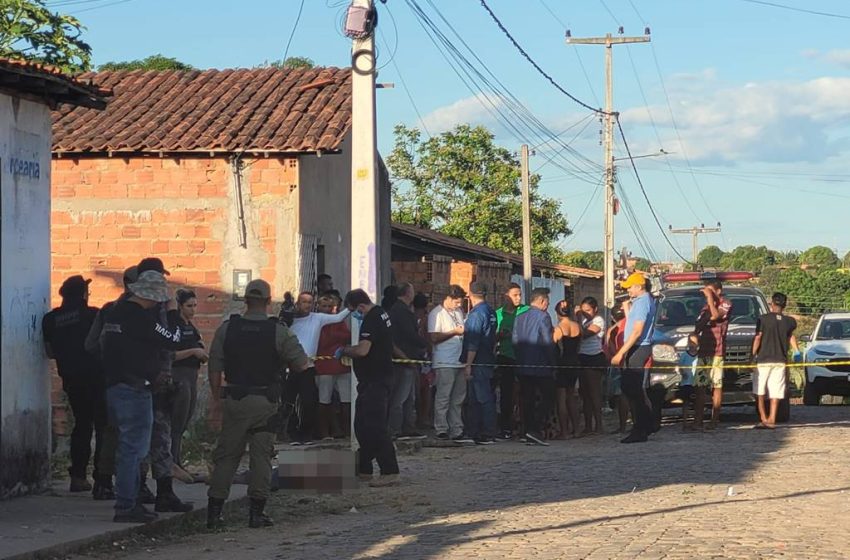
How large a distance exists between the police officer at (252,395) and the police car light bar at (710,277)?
11.5 meters

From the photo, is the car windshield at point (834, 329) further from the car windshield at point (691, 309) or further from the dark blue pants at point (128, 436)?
the dark blue pants at point (128, 436)

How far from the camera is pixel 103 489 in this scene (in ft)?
37.9

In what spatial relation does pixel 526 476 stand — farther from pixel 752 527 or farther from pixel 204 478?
pixel 752 527

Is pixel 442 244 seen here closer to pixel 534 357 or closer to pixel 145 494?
pixel 534 357

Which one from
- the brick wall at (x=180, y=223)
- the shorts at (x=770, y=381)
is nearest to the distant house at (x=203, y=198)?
the brick wall at (x=180, y=223)

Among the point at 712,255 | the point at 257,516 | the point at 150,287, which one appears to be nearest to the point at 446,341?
the point at 257,516

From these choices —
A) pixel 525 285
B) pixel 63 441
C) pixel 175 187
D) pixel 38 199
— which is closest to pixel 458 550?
pixel 38 199

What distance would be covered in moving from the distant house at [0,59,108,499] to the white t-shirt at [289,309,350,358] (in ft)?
16.5

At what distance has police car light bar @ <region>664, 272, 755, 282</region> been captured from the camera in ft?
71.8

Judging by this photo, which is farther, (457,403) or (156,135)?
(156,135)

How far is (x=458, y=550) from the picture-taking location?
9.23 metres

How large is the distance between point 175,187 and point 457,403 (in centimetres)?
498

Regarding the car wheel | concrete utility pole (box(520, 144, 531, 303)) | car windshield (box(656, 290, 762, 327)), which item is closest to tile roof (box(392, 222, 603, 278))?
concrete utility pole (box(520, 144, 531, 303))

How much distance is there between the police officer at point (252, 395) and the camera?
10531 millimetres
